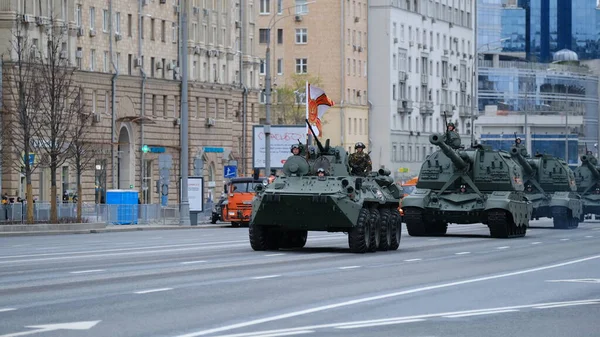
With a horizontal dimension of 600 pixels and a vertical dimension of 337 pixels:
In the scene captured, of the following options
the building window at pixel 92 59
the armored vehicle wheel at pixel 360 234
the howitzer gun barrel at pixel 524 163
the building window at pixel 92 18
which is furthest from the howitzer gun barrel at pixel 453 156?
the building window at pixel 92 18

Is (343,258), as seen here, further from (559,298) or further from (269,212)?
(559,298)

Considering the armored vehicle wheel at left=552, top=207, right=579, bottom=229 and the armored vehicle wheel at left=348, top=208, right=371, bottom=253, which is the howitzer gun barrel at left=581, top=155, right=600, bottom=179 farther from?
the armored vehicle wheel at left=348, top=208, right=371, bottom=253

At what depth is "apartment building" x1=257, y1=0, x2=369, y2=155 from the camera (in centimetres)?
11056

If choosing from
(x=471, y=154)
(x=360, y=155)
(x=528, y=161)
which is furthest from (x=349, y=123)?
(x=360, y=155)

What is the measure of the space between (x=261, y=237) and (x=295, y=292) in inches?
468

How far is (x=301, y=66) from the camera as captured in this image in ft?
368

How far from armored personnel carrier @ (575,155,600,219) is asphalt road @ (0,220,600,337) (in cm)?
3199

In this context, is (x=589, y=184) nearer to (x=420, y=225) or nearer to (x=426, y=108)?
(x=420, y=225)

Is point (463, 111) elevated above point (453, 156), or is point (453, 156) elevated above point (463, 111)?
point (463, 111)

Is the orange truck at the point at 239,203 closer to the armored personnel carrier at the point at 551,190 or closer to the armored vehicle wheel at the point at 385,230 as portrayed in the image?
the armored personnel carrier at the point at 551,190

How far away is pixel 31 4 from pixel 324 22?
46551mm

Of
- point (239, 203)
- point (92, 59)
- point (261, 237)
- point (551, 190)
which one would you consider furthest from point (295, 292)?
point (92, 59)

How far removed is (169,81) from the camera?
80.9 metres

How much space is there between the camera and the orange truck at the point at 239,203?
184 feet
